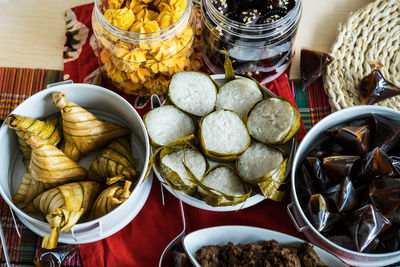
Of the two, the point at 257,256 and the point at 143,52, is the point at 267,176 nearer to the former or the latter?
the point at 257,256

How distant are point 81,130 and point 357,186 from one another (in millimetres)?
555

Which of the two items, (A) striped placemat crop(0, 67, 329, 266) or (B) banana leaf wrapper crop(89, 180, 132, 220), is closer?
(B) banana leaf wrapper crop(89, 180, 132, 220)

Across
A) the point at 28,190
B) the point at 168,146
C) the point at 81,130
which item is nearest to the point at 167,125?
the point at 168,146

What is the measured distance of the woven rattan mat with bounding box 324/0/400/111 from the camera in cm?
100

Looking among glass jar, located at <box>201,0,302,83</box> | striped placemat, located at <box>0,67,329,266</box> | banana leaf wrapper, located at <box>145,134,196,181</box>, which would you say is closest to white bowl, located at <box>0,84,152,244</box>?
banana leaf wrapper, located at <box>145,134,196,181</box>

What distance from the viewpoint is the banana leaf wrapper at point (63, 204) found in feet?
2.41

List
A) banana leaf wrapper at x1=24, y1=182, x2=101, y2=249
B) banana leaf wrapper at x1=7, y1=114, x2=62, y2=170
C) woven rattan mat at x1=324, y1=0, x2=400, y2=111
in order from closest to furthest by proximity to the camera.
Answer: banana leaf wrapper at x1=24, y1=182, x2=101, y2=249
banana leaf wrapper at x1=7, y1=114, x2=62, y2=170
woven rattan mat at x1=324, y1=0, x2=400, y2=111

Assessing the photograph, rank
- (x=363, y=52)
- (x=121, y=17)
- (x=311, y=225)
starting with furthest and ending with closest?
(x=363, y=52) < (x=121, y=17) < (x=311, y=225)

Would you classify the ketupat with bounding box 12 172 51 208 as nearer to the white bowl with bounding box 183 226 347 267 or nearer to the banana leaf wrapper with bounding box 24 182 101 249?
the banana leaf wrapper with bounding box 24 182 101 249

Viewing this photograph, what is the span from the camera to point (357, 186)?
0.86m

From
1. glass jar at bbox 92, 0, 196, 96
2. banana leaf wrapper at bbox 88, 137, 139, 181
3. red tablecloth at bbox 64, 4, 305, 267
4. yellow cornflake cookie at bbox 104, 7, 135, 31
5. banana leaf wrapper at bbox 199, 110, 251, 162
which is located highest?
yellow cornflake cookie at bbox 104, 7, 135, 31

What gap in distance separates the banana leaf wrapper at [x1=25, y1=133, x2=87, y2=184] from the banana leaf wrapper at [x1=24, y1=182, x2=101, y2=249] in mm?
27

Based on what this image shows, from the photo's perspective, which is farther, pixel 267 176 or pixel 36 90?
pixel 36 90

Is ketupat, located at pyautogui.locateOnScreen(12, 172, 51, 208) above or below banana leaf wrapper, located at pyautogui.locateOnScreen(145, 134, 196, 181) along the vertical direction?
below
